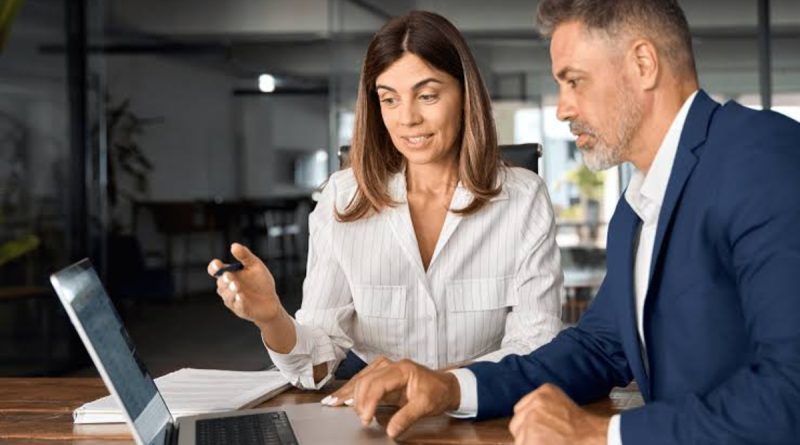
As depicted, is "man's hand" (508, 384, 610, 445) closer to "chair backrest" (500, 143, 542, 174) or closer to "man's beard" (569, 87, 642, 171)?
"man's beard" (569, 87, 642, 171)

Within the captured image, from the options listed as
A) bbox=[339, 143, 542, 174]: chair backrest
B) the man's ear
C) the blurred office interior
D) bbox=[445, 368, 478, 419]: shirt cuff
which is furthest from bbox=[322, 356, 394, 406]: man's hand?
the blurred office interior

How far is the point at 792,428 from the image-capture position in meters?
1.31

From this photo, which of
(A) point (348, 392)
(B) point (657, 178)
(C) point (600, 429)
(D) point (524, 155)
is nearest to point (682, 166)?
(B) point (657, 178)

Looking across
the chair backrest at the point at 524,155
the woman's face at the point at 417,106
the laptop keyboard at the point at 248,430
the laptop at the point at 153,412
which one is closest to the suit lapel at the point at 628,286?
the laptop at the point at 153,412

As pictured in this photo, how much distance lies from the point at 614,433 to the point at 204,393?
2.67 feet

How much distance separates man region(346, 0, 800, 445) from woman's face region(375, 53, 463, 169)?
0.72 meters

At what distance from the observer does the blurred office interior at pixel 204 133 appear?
648 centimetres

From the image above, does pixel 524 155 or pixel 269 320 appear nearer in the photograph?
pixel 269 320

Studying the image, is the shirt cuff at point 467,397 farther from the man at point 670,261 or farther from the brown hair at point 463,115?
the brown hair at point 463,115

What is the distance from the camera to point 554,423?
1.43 metres

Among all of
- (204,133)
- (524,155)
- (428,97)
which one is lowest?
(524,155)

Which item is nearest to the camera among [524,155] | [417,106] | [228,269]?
[228,269]

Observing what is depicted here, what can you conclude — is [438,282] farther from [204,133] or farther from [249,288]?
[204,133]

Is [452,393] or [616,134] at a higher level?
[616,134]
